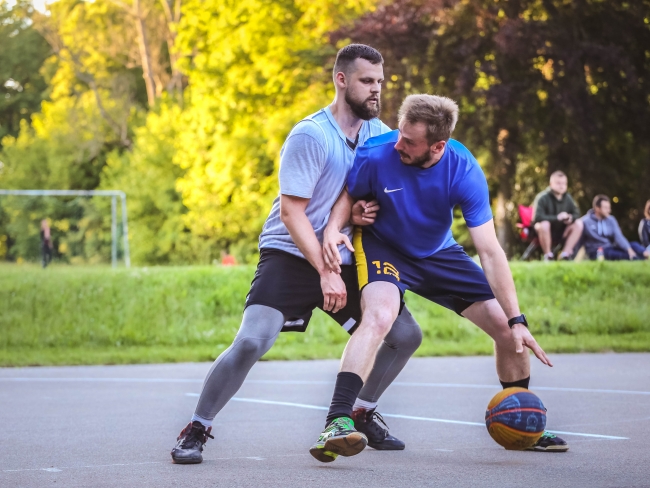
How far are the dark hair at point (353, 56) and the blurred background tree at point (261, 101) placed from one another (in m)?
17.7

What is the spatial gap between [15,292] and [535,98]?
13.0m

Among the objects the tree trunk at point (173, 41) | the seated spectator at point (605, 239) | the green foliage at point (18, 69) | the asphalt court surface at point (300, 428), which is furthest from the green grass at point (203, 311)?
the green foliage at point (18, 69)

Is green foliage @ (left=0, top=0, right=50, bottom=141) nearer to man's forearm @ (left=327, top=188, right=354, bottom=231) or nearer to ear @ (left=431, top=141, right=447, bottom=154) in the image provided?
man's forearm @ (left=327, top=188, right=354, bottom=231)

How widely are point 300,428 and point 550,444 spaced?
6.04ft

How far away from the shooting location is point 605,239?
17469 millimetres

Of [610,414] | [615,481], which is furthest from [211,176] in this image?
[615,481]

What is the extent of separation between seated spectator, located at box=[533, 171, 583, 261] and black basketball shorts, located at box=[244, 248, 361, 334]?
38.6 feet

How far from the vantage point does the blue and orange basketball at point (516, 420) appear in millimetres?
5711

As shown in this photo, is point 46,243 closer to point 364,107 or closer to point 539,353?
point 364,107

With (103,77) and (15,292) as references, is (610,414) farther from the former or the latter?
(103,77)

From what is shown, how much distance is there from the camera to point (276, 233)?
5.94 metres

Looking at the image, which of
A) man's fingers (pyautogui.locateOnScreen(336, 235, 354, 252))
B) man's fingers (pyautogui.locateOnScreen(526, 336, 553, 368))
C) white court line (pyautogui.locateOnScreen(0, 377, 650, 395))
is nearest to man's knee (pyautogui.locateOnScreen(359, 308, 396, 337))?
man's fingers (pyautogui.locateOnScreen(336, 235, 354, 252))

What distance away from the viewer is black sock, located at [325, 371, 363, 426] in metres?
5.38

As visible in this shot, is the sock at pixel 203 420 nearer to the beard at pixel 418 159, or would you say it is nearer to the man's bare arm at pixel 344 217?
the man's bare arm at pixel 344 217
